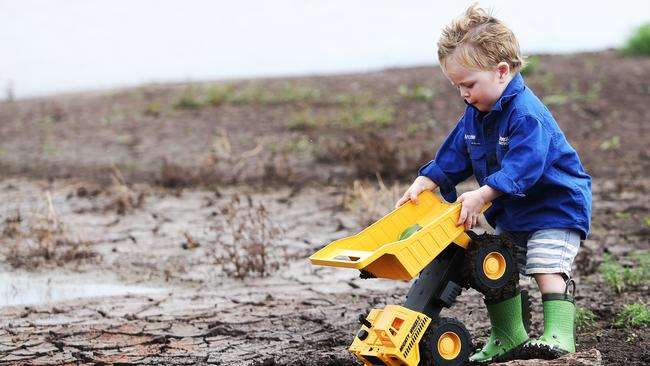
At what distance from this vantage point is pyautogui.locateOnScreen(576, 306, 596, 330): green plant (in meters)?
4.29

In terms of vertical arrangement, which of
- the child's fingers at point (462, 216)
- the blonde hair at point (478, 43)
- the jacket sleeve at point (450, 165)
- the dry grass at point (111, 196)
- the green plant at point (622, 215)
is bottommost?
the green plant at point (622, 215)

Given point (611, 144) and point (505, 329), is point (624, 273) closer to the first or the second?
point (505, 329)

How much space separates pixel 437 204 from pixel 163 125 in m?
7.85

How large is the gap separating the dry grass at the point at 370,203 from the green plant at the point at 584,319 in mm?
2289

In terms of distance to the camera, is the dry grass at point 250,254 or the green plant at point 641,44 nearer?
the dry grass at point 250,254

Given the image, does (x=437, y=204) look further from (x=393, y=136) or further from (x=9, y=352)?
(x=393, y=136)

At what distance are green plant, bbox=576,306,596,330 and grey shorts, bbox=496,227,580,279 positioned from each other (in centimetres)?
72

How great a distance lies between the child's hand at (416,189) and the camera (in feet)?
11.9

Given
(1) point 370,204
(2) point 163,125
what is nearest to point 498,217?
(1) point 370,204

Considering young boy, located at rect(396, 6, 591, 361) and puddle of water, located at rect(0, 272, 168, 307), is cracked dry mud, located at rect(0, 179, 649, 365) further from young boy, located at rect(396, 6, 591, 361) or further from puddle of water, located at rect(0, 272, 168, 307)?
young boy, located at rect(396, 6, 591, 361)

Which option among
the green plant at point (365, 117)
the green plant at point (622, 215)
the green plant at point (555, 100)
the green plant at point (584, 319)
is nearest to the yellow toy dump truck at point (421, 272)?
the green plant at point (584, 319)

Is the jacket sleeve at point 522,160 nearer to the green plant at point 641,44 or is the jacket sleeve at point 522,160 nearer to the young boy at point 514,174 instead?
the young boy at point 514,174

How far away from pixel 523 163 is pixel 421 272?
1.76 feet

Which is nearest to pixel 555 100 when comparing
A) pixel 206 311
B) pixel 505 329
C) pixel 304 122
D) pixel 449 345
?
pixel 304 122
